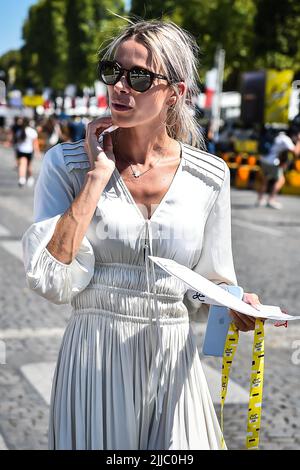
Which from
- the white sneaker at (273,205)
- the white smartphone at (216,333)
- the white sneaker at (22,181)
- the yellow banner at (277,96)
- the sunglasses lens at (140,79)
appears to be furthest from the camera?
the yellow banner at (277,96)

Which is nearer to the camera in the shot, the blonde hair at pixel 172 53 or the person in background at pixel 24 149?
the blonde hair at pixel 172 53

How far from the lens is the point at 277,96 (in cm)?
3136

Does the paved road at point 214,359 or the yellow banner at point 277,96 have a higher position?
the yellow banner at point 277,96

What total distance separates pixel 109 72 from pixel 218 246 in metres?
0.61

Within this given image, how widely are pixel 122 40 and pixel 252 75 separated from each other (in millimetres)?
30938

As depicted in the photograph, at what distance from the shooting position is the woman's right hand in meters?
2.51

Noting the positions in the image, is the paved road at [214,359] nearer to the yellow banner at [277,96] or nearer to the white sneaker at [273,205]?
the white sneaker at [273,205]

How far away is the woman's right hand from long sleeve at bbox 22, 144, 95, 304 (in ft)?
0.30

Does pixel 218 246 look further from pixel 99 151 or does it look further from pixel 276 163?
pixel 276 163

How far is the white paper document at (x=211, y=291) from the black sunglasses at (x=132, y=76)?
19.1 inches

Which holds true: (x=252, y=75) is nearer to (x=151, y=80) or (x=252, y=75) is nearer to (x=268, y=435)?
(x=268, y=435)

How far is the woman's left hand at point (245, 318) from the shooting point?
2631 mm

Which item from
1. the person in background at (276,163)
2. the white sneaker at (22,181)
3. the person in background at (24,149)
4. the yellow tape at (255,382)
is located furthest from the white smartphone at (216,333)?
the white sneaker at (22,181)

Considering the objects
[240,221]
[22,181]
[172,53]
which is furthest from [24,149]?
[172,53]
